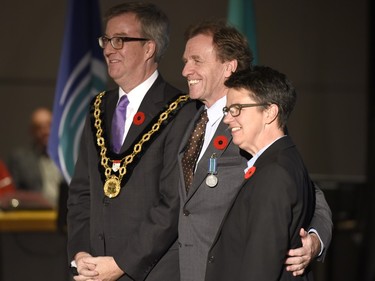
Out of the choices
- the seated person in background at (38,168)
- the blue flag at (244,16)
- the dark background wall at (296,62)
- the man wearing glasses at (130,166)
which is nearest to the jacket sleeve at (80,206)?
the man wearing glasses at (130,166)

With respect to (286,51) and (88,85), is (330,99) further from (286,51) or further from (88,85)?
(88,85)

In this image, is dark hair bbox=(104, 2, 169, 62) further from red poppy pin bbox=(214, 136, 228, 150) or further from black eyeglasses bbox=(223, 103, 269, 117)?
black eyeglasses bbox=(223, 103, 269, 117)

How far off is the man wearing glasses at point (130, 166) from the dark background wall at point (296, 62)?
424 centimetres

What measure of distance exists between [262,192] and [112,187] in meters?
0.79

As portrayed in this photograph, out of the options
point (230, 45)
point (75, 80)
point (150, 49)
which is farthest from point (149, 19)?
point (75, 80)

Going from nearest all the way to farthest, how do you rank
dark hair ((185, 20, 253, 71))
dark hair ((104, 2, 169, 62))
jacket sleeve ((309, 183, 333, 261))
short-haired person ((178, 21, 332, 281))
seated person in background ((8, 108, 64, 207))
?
jacket sleeve ((309, 183, 333, 261)) < short-haired person ((178, 21, 332, 281)) < dark hair ((185, 20, 253, 71)) < dark hair ((104, 2, 169, 62)) < seated person in background ((8, 108, 64, 207))

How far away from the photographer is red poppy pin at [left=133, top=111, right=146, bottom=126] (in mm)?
3262

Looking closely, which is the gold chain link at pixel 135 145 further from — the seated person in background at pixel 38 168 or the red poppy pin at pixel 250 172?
the seated person in background at pixel 38 168

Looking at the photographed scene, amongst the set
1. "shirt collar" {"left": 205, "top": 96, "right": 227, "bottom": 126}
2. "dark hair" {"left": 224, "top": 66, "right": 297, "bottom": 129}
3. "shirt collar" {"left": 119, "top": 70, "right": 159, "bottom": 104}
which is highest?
"dark hair" {"left": 224, "top": 66, "right": 297, "bottom": 129}

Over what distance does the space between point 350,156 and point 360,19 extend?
1.22m

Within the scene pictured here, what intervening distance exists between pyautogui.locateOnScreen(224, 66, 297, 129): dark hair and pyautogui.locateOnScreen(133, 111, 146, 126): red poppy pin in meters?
0.58

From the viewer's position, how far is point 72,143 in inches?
199

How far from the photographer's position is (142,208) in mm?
3182

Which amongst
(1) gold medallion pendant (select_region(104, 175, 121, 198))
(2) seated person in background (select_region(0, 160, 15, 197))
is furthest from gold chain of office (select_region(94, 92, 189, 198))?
(2) seated person in background (select_region(0, 160, 15, 197))
